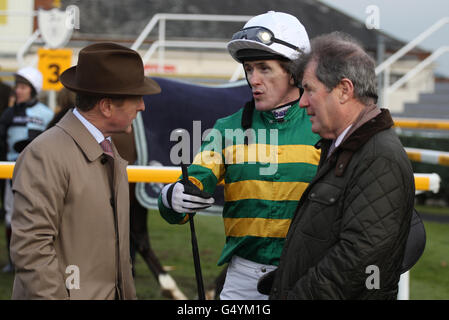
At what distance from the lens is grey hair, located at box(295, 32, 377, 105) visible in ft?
6.37

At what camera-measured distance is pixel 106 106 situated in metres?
2.24

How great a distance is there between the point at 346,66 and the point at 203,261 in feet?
14.5

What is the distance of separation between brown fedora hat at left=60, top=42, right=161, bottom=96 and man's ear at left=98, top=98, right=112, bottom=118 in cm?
6

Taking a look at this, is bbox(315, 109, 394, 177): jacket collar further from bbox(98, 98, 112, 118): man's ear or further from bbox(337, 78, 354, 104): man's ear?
bbox(98, 98, 112, 118): man's ear

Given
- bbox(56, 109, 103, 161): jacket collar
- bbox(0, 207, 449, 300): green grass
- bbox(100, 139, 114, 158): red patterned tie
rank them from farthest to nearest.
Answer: bbox(0, 207, 449, 300): green grass < bbox(100, 139, 114, 158): red patterned tie < bbox(56, 109, 103, 161): jacket collar

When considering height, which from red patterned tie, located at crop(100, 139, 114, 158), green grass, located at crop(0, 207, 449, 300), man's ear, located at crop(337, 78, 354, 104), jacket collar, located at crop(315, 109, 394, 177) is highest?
man's ear, located at crop(337, 78, 354, 104)

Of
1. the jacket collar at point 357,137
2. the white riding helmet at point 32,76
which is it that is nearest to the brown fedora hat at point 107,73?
the jacket collar at point 357,137

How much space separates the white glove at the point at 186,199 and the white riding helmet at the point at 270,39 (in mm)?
554

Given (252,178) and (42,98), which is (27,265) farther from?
(42,98)

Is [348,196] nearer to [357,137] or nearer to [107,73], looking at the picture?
[357,137]

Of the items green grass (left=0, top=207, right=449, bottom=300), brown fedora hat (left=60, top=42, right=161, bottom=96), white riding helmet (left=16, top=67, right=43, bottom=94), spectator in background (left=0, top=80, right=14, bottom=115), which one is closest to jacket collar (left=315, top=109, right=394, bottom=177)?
brown fedora hat (left=60, top=42, right=161, bottom=96)

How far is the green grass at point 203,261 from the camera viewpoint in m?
5.22

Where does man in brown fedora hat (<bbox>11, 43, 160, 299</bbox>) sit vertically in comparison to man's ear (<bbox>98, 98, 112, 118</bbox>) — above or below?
below

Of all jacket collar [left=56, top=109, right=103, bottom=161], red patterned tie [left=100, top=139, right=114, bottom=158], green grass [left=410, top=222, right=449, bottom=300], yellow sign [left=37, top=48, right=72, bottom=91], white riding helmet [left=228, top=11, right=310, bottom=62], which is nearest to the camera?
jacket collar [left=56, top=109, right=103, bottom=161]
